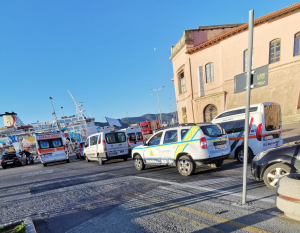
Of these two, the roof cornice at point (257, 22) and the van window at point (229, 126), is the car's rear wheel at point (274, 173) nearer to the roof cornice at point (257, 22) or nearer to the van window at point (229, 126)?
the van window at point (229, 126)

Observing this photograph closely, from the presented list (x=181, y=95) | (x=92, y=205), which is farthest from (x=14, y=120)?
(x=92, y=205)

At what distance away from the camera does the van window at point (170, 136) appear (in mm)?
6090

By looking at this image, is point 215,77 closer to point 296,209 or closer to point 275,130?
point 275,130

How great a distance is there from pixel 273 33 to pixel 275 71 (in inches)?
139

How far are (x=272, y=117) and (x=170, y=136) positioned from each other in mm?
4051

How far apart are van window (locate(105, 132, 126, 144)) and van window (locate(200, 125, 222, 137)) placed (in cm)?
644

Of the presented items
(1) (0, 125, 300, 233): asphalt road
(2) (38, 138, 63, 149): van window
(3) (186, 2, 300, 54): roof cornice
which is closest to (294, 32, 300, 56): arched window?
(3) (186, 2, 300, 54): roof cornice

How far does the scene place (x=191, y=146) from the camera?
5.53m

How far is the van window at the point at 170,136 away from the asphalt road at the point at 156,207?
50.1 inches

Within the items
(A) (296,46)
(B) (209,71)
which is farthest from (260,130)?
(B) (209,71)

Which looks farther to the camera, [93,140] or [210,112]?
[210,112]

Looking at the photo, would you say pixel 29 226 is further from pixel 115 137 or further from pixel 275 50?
pixel 275 50

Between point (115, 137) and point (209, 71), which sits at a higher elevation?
point (209, 71)

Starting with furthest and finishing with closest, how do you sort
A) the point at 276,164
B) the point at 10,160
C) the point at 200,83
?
the point at 200,83 < the point at 10,160 < the point at 276,164
